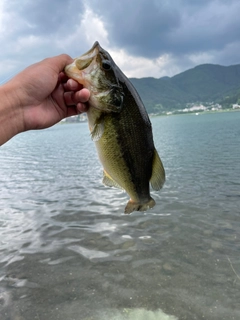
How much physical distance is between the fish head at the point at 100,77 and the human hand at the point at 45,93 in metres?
0.12

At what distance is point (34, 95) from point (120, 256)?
6.59m

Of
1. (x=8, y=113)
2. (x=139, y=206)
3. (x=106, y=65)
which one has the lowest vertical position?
(x=139, y=206)

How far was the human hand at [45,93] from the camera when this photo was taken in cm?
364

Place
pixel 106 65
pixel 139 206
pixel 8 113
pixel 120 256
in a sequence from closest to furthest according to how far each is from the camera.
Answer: pixel 106 65
pixel 8 113
pixel 139 206
pixel 120 256

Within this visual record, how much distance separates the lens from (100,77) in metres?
3.27

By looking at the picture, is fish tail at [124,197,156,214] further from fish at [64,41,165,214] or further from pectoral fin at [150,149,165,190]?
fish at [64,41,165,214]

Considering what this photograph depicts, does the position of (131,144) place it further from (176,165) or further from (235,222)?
(176,165)

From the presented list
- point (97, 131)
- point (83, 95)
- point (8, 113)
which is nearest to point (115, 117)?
point (97, 131)

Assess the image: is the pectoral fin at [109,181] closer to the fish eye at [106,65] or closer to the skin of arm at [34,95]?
the skin of arm at [34,95]

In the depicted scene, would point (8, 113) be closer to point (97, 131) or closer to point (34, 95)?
point (34, 95)

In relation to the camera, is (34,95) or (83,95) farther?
(34,95)

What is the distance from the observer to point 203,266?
8172mm

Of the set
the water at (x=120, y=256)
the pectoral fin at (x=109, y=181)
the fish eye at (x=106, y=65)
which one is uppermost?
the fish eye at (x=106, y=65)

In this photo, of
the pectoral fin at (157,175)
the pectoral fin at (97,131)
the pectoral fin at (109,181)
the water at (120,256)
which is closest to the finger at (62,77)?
the pectoral fin at (97,131)
